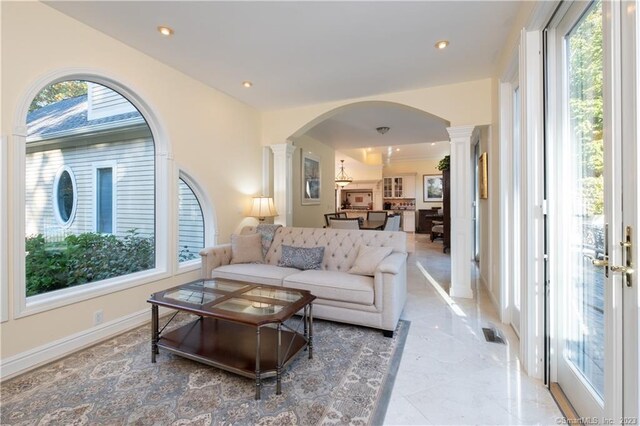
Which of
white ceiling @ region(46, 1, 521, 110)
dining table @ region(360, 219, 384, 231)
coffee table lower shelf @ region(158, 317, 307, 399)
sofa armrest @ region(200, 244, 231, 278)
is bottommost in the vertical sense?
coffee table lower shelf @ region(158, 317, 307, 399)

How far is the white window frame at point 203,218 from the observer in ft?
11.1

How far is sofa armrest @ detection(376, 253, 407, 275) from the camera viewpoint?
259cm

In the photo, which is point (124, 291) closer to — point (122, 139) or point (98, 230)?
point (98, 230)

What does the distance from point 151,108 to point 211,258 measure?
1.79 m

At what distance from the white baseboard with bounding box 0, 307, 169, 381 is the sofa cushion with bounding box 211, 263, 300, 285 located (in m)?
0.85

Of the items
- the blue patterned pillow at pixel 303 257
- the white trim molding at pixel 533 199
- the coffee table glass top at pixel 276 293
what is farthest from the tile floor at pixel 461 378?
the blue patterned pillow at pixel 303 257

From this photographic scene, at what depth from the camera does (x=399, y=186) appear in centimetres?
1216

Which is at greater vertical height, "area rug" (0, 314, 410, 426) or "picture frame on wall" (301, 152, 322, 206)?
"picture frame on wall" (301, 152, 322, 206)

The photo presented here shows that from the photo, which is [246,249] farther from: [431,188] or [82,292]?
[431,188]

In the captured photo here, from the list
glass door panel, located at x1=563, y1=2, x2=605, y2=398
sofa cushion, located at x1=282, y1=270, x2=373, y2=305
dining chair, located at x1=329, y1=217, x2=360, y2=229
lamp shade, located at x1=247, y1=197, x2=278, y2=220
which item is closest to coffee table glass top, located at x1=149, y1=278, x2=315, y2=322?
sofa cushion, located at x1=282, y1=270, x2=373, y2=305

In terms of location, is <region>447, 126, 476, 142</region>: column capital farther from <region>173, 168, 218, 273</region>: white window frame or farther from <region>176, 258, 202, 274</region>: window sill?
<region>176, 258, 202, 274</region>: window sill

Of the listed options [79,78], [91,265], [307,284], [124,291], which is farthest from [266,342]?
[79,78]

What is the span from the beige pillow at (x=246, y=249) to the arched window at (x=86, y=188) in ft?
2.96

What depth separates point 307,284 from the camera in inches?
113
